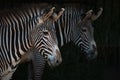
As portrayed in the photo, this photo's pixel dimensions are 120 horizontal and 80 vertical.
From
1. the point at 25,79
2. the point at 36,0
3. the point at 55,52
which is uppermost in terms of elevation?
the point at 36,0

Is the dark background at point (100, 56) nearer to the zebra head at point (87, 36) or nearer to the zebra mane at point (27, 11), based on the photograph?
the zebra head at point (87, 36)

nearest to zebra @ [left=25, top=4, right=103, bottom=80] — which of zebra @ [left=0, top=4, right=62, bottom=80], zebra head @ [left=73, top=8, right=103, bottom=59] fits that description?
zebra head @ [left=73, top=8, right=103, bottom=59]

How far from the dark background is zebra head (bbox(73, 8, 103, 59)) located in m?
1.22

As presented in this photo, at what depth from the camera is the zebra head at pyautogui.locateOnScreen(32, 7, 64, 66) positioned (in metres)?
6.54

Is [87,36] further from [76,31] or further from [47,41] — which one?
[47,41]

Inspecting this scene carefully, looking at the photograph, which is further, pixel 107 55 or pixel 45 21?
pixel 107 55

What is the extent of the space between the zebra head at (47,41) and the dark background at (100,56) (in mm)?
2634

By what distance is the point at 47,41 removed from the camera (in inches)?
258

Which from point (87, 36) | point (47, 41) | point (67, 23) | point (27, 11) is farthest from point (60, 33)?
point (47, 41)

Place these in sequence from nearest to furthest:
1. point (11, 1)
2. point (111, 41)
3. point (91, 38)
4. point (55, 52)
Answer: point (55, 52)
point (91, 38)
point (11, 1)
point (111, 41)

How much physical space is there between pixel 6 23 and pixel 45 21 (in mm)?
631

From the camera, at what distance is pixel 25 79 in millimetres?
9055

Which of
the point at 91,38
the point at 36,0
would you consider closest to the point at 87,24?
the point at 91,38

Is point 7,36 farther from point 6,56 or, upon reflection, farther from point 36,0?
point 36,0
